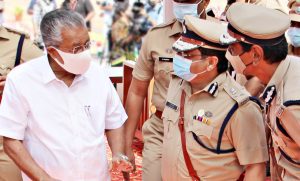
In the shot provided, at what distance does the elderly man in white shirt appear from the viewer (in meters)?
2.81

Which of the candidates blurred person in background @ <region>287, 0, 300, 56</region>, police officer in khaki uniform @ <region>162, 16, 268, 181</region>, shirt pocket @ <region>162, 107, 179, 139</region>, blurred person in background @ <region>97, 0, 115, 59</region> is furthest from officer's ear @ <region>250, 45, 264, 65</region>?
blurred person in background @ <region>97, 0, 115, 59</region>

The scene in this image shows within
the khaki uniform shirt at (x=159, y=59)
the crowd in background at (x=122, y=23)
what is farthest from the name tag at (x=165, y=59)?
the crowd in background at (x=122, y=23)

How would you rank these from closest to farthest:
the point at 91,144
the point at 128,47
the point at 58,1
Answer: the point at 91,144, the point at 58,1, the point at 128,47

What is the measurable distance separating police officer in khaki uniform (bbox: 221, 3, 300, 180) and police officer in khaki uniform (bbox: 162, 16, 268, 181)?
118 mm

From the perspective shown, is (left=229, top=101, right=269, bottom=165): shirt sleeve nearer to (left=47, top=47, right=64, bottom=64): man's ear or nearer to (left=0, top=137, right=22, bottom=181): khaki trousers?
(left=47, top=47, right=64, bottom=64): man's ear

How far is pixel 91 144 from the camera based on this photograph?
2.91m

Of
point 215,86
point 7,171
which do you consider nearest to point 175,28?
point 215,86

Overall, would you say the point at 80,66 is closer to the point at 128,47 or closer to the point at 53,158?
the point at 53,158

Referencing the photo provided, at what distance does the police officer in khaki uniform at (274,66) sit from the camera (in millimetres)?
2379

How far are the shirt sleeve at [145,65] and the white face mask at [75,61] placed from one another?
586 millimetres

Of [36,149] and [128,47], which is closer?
[36,149]

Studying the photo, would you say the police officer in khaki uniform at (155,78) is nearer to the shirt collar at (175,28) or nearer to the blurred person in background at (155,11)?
the shirt collar at (175,28)

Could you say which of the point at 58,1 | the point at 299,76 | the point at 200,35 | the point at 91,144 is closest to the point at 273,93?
the point at 299,76

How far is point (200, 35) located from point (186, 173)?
0.68 metres
